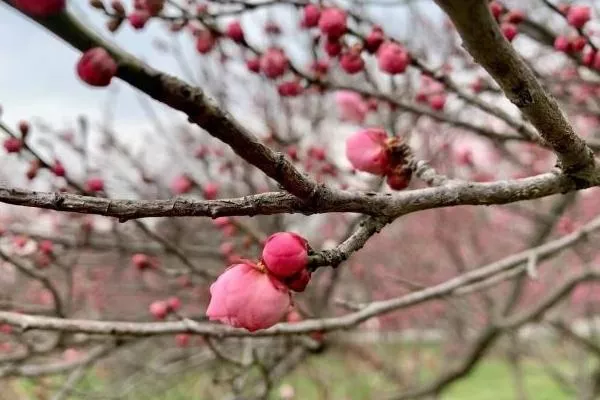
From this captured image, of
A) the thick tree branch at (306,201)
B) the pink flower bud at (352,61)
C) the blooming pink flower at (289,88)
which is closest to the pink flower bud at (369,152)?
the thick tree branch at (306,201)

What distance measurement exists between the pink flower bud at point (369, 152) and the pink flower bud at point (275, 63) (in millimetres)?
892

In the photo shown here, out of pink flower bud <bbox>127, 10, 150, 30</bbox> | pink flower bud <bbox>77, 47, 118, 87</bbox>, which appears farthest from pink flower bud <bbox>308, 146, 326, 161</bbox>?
pink flower bud <bbox>77, 47, 118, 87</bbox>

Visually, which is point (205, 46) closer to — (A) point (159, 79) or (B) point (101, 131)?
(A) point (159, 79)

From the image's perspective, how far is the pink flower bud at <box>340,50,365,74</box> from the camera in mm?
1963

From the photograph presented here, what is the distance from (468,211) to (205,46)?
5.76 meters

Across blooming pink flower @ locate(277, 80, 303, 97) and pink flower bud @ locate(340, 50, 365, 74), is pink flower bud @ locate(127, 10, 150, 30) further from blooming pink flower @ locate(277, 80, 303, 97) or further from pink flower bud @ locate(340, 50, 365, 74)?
blooming pink flower @ locate(277, 80, 303, 97)

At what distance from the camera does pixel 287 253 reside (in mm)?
947

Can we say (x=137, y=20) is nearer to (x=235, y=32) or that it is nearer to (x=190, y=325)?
(x=235, y=32)

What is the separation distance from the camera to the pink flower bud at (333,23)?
186 centimetres

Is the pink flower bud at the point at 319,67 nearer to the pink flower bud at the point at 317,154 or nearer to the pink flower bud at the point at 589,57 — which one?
the pink flower bud at the point at 317,154

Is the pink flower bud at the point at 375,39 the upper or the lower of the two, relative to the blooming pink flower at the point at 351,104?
lower

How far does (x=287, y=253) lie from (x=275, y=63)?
1.38 metres

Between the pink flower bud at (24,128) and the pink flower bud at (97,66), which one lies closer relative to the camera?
the pink flower bud at (97,66)

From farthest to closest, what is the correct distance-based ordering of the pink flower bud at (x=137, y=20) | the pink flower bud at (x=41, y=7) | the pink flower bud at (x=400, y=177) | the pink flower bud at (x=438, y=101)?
1. the pink flower bud at (x=438, y=101)
2. the pink flower bud at (x=137, y=20)
3. the pink flower bud at (x=400, y=177)
4. the pink flower bud at (x=41, y=7)
